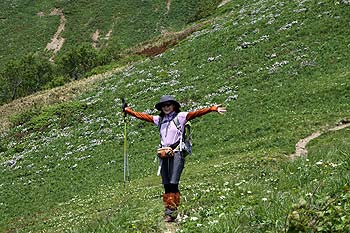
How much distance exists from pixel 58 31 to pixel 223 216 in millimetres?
103307

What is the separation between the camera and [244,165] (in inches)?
752

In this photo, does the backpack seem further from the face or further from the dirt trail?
the dirt trail

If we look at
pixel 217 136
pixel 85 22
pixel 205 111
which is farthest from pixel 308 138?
pixel 85 22

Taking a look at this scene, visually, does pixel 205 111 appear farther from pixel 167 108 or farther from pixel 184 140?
pixel 167 108

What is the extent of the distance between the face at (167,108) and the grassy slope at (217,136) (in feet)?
7.08

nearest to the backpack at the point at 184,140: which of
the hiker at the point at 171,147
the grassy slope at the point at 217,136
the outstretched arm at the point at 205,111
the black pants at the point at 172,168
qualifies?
the hiker at the point at 171,147

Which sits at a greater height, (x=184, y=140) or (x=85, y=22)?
(x=184, y=140)

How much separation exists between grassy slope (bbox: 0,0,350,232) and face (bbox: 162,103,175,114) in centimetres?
216

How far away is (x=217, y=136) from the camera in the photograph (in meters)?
27.4

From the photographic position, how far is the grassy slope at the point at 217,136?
949 centimetres

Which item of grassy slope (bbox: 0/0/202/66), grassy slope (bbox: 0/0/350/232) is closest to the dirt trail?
grassy slope (bbox: 0/0/350/232)

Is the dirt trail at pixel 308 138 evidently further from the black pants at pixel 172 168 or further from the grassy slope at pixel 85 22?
the grassy slope at pixel 85 22

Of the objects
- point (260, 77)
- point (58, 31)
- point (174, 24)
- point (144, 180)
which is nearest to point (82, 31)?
point (58, 31)

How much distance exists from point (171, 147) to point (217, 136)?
17222 millimetres
